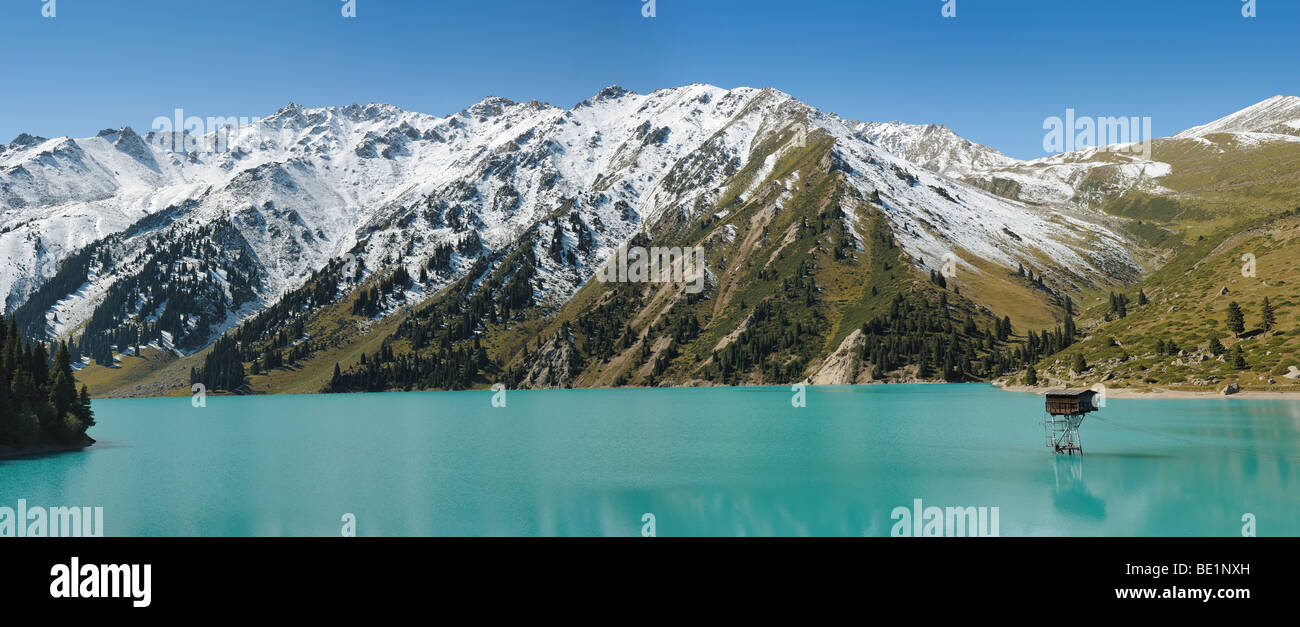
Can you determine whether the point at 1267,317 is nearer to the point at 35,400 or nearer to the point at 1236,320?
the point at 1236,320

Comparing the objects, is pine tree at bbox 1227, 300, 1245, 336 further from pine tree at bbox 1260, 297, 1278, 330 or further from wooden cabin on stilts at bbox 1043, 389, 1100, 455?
wooden cabin on stilts at bbox 1043, 389, 1100, 455

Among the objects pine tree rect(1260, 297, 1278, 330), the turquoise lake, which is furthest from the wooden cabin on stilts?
pine tree rect(1260, 297, 1278, 330)

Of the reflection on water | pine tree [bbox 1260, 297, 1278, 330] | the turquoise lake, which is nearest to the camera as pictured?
the turquoise lake

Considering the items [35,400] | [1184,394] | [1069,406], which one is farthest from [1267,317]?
[35,400]

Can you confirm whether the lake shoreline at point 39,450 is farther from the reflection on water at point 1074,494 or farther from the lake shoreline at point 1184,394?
the lake shoreline at point 1184,394

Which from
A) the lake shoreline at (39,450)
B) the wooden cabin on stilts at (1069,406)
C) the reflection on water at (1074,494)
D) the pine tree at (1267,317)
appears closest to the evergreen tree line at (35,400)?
the lake shoreline at (39,450)
